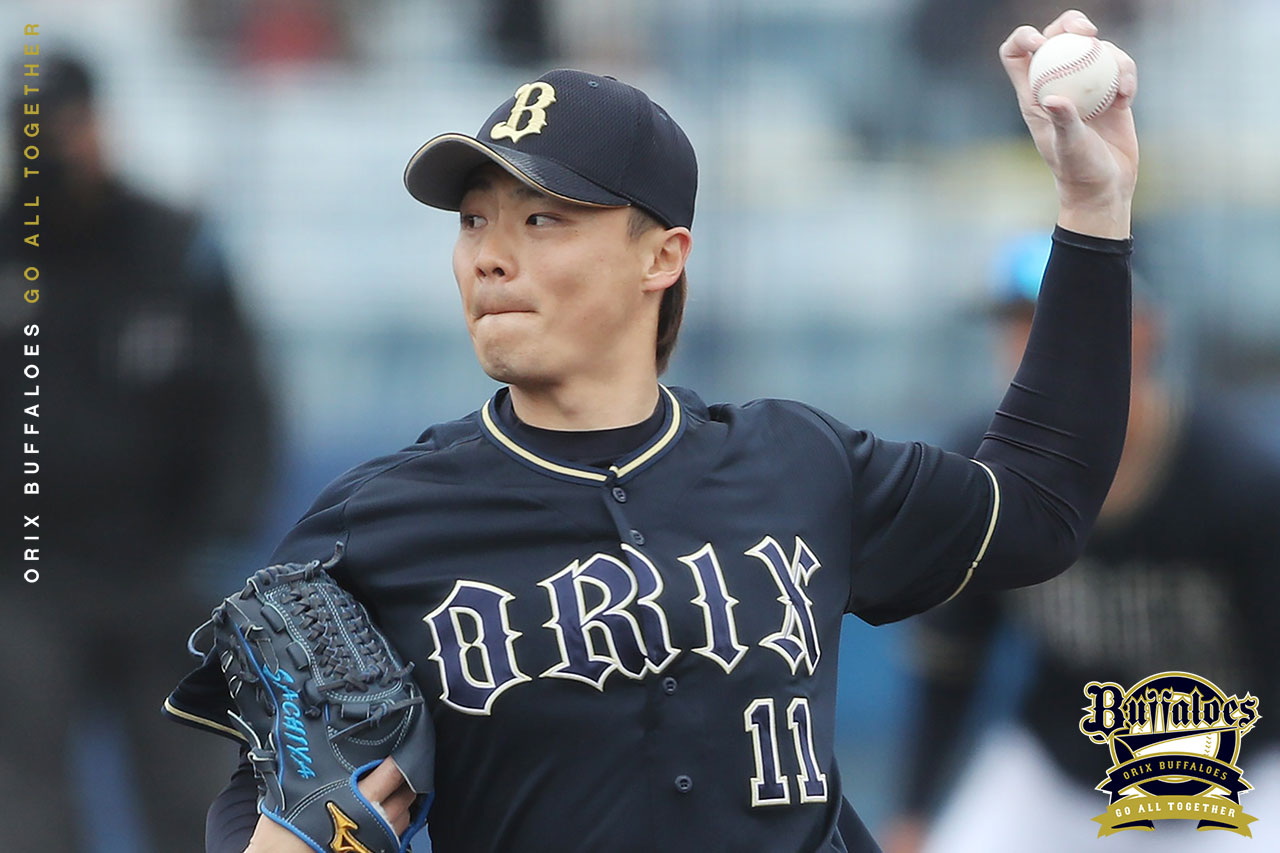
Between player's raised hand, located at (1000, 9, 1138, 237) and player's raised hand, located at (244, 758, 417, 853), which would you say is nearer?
player's raised hand, located at (244, 758, 417, 853)

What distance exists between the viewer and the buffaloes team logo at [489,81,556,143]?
1669 millimetres

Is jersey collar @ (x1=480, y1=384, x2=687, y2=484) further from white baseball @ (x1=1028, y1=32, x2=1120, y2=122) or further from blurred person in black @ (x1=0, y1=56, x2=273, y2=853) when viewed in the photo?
blurred person in black @ (x1=0, y1=56, x2=273, y2=853)

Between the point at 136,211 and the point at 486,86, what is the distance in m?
0.84

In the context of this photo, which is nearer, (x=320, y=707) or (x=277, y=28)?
(x=320, y=707)

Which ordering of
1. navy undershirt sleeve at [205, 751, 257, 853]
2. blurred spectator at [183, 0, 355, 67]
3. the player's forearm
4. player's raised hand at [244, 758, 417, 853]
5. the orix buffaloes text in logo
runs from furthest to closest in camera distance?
the orix buffaloes text in logo → blurred spectator at [183, 0, 355, 67] → the player's forearm → navy undershirt sleeve at [205, 751, 257, 853] → player's raised hand at [244, 758, 417, 853]

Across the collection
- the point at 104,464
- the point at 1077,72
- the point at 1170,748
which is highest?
the point at 1077,72

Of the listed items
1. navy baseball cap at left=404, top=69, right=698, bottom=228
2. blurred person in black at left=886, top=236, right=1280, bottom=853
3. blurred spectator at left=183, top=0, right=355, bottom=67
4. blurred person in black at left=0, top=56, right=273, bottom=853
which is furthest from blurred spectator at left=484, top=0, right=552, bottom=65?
navy baseball cap at left=404, top=69, right=698, bottom=228

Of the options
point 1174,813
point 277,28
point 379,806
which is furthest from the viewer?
point 1174,813

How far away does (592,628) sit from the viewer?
5.24 ft

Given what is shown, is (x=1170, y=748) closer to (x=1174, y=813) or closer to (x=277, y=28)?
(x=1174, y=813)

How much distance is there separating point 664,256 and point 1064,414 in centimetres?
48

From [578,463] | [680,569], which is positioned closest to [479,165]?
[578,463]

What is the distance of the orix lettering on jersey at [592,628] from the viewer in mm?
1585

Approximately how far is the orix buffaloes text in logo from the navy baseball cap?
2285 millimetres
